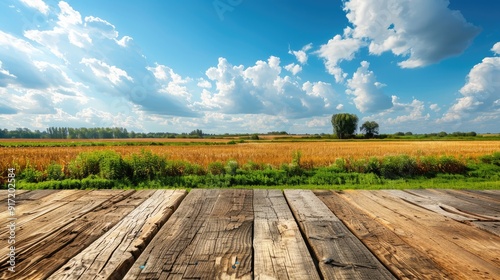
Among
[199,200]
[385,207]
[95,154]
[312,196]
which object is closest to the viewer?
[385,207]

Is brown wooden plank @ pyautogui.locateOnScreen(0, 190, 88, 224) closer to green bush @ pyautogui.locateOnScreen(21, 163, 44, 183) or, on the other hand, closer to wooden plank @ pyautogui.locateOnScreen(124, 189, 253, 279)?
wooden plank @ pyautogui.locateOnScreen(124, 189, 253, 279)

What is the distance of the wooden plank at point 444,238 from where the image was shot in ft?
3.60

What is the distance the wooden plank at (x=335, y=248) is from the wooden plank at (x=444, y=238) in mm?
285

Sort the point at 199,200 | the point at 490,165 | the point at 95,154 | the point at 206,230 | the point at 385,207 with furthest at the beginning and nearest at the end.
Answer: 1. the point at 490,165
2. the point at 95,154
3. the point at 199,200
4. the point at 385,207
5. the point at 206,230

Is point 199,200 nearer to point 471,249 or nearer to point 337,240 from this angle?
point 337,240

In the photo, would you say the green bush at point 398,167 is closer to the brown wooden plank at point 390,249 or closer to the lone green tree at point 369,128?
the brown wooden plank at point 390,249

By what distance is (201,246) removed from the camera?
1.22 meters

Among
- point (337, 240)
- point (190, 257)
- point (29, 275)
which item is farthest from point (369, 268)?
point (29, 275)

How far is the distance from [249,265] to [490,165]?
22542 millimetres

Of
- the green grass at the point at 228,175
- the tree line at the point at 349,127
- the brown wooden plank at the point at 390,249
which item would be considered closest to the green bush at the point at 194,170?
the green grass at the point at 228,175

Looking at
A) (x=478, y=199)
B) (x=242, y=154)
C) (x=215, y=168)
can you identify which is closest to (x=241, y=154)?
(x=242, y=154)

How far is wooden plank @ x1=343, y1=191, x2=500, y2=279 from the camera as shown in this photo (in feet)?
3.60

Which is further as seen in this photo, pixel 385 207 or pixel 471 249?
pixel 385 207

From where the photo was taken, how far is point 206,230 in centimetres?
142
